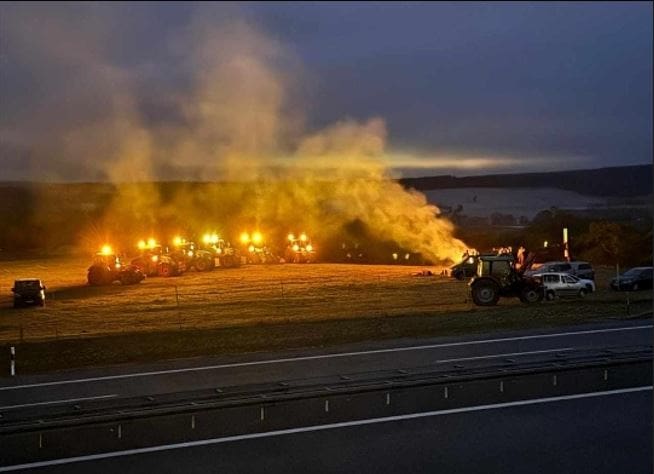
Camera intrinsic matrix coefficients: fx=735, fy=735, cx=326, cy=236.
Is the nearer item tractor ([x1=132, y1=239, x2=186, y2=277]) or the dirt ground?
the dirt ground

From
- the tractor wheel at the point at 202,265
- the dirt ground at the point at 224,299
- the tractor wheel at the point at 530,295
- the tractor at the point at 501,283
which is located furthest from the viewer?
the tractor wheel at the point at 530,295

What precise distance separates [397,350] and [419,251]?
119 inches

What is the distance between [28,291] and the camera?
26.0 ft

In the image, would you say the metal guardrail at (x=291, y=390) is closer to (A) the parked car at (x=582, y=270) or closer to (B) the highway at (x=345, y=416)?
(B) the highway at (x=345, y=416)

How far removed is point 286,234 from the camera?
10062 mm

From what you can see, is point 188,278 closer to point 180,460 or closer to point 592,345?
point 180,460

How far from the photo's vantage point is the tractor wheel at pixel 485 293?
1149cm

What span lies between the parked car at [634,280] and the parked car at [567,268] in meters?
0.91

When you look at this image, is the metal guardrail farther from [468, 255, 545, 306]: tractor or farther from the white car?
the white car

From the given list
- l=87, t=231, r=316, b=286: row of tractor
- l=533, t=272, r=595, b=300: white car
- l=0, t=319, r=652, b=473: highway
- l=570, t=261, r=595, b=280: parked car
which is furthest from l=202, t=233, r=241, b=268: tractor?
l=570, t=261, r=595, b=280: parked car

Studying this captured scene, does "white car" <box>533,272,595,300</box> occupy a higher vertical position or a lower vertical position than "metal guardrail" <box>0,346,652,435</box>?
higher

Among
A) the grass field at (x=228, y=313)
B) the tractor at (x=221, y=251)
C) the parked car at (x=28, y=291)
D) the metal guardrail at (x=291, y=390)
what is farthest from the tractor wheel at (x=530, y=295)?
the parked car at (x=28, y=291)

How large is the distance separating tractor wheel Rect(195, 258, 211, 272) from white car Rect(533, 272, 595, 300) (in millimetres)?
6641

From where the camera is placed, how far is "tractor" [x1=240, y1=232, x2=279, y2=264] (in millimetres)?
9602
